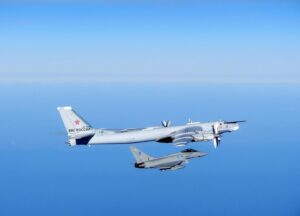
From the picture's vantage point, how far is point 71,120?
75.9 ft

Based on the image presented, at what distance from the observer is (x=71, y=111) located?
23.2m

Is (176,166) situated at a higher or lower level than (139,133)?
lower

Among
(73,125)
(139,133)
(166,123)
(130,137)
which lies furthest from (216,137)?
(73,125)

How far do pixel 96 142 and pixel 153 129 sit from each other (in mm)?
3460

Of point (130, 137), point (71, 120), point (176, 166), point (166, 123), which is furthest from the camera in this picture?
point (176, 166)

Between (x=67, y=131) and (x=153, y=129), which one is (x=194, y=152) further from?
(x=67, y=131)

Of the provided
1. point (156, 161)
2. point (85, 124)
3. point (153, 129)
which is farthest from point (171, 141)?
point (85, 124)

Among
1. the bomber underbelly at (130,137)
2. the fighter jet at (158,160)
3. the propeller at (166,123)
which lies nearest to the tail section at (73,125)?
the bomber underbelly at (130,137)

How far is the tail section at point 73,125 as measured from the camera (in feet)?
75.8

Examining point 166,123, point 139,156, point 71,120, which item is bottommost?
point 139,156

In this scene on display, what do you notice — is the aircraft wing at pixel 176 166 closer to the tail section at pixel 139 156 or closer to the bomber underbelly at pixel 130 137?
the tail section at pixel 139 156

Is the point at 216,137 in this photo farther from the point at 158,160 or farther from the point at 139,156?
the point at 139,156

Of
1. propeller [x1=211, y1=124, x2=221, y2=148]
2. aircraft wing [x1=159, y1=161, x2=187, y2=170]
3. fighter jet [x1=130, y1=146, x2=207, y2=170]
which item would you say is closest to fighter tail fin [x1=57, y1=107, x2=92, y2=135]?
fighter jet [x1=130, y1=146, x2=207, y2=170]

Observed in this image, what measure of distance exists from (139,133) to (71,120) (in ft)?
13.3
